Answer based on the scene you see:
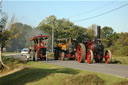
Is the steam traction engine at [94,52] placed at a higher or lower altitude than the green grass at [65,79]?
higher

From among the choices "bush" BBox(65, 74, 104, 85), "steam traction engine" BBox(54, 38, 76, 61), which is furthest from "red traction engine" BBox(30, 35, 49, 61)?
"bush" BBox(65, 74, 104, 85)

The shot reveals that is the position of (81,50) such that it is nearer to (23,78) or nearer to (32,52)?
(32,52)

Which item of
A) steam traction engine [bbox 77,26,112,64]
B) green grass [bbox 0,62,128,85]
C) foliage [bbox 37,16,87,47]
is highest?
foliage [bbox 37,16,87,47]

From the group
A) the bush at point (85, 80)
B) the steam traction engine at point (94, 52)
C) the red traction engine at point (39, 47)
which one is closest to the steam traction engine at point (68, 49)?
the red traction engine at point (39, 47)

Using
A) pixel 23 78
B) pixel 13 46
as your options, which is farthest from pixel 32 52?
pixel 13 46

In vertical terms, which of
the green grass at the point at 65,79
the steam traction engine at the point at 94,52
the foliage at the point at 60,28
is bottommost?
the green grass at the point at 65,79

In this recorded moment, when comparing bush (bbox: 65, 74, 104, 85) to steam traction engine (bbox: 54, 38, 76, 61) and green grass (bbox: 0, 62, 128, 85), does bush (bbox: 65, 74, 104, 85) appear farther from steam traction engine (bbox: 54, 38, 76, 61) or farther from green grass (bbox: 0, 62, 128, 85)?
steam traction engine (bbox: 54, 38, 76, 61)

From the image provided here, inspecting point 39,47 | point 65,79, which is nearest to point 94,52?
point 39,47

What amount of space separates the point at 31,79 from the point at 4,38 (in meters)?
10.9

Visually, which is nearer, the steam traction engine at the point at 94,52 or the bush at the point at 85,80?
the bush at the point at 85,80

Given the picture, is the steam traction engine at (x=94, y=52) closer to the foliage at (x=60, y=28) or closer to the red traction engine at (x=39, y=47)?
the red traction engine at (x=39, y=47)

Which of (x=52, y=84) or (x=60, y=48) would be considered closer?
(x=52, y=84)

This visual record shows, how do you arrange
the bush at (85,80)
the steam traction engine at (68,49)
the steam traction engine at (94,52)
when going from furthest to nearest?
the steam traction engine at (68,49) < the steam traction engine at (94,52) < the bush at (85,80)

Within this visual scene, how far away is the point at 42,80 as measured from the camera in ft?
31.2
